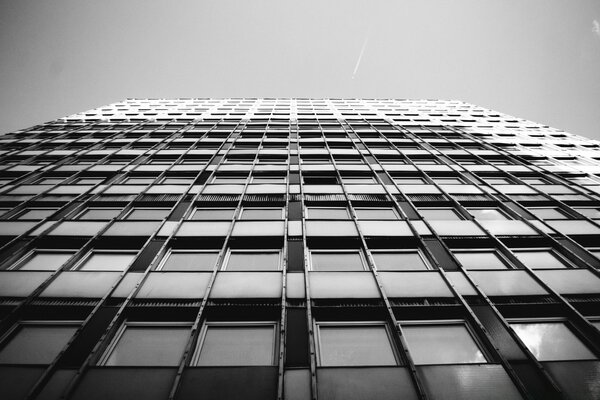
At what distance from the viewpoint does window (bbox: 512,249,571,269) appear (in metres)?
9.72

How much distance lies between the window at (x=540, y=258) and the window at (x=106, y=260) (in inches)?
482

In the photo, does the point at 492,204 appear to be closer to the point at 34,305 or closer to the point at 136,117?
the point at 34,305

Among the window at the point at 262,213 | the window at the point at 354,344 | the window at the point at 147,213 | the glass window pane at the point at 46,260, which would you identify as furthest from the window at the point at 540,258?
the glass window pane at the point at 46,260

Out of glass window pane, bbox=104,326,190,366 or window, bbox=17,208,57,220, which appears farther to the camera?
window, bbox=17,208,57,220

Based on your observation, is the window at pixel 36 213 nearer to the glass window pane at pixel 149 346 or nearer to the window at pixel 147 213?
the window at pixel 147 213

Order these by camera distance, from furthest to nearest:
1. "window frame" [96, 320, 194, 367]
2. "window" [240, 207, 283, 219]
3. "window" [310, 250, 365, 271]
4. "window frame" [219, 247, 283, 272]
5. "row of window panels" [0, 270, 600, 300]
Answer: "window" [240, 207, 283, 219]
"window" [310, 250, 365, 271]
"window frame" [219, 247, 283, 272]
"row of window panels" [0, 270, 600, 300]
"window frame" [96, 320, 194, 367]

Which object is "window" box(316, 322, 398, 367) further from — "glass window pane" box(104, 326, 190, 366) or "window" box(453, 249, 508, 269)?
"window" box(453, 249, 508, 269)

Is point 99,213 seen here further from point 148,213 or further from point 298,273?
point 298,273

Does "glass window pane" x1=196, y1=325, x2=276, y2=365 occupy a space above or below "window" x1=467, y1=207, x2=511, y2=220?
below

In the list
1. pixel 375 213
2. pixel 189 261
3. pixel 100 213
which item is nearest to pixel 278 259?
pixel 189 261

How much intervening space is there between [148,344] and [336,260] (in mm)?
5569

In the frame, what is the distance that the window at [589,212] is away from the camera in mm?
12330

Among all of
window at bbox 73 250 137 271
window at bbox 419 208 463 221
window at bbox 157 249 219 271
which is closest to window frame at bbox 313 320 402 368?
window at bbox 157 249 219 271

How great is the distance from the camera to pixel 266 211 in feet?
40.9
